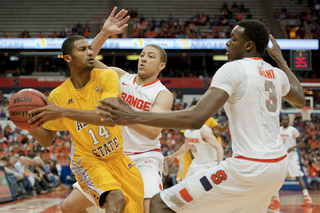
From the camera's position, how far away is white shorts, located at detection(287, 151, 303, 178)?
398 inches

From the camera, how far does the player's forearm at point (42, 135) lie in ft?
11.5

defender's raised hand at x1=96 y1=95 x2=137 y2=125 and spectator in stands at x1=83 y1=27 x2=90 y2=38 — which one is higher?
spectator in stands at x1=83 y1=27 x2=90 y2=38

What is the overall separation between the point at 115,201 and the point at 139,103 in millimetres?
1384

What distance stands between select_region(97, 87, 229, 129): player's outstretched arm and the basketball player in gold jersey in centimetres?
94

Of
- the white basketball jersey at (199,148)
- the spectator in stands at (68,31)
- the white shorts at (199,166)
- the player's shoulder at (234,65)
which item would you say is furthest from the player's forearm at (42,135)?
the spectator in stands at (68,31)

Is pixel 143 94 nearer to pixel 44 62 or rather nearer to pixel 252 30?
pixel 252 30

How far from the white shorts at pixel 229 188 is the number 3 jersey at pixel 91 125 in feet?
3.39

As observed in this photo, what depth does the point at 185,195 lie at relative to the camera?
104 inches

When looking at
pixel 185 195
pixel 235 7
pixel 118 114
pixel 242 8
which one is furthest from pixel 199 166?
pixel 242 8

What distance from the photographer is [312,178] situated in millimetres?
14812

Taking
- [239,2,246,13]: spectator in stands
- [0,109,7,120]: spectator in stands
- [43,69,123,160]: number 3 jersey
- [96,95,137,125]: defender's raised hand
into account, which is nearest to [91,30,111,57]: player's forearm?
[43,69,123,160]: number 3 jersey

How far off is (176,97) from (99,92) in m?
19.6

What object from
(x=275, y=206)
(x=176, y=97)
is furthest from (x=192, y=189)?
(x=176, y=97)

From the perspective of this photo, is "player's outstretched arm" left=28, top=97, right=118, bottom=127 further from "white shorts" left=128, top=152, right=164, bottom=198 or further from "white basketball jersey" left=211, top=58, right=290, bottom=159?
"white shorts" left=128, top=152, right=164, bottom=198
